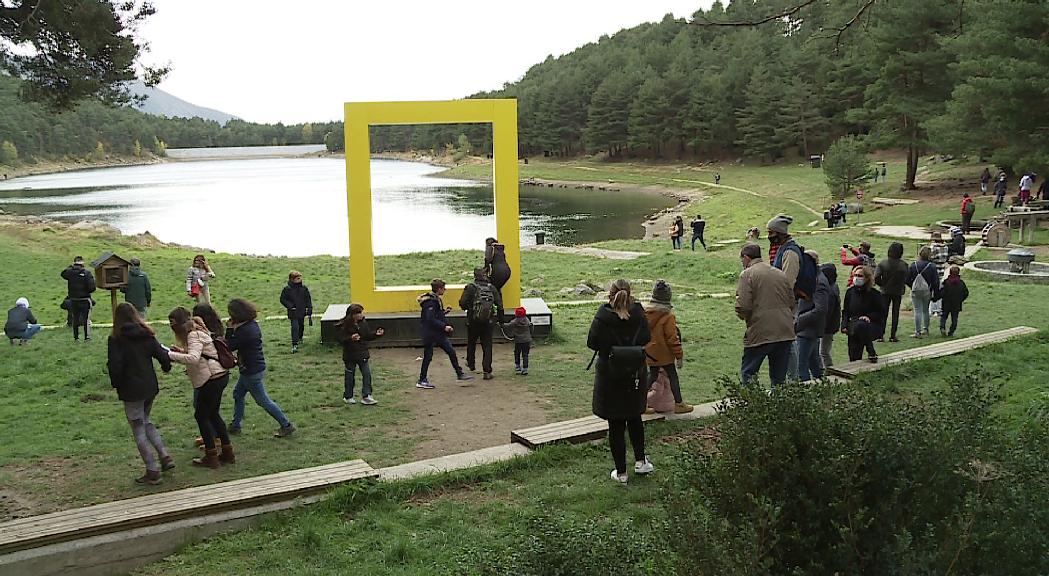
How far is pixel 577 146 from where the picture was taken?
320 ft

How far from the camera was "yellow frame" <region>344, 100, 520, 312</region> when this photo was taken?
12445 mm

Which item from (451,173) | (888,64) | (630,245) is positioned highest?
(888,64)

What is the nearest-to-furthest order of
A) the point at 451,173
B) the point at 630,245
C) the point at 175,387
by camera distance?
the point at 175,387, the point at 451,173, the point at 630,245

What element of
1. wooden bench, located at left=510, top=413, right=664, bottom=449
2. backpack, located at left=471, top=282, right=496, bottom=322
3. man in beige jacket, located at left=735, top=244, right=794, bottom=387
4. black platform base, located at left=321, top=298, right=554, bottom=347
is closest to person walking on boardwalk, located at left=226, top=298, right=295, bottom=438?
wooden bench, located at left=510, top=413, right=664, bottom=449

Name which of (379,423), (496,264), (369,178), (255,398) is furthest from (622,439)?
(369,178)

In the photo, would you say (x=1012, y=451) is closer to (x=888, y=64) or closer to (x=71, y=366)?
(x=71, y=366)

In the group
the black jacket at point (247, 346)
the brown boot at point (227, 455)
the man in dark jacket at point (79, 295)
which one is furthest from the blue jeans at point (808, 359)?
the man in dark jacket at point (79, 295)

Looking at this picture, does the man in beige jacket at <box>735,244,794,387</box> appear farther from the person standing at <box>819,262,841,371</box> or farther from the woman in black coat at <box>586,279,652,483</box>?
the woman in black coat at <box>586,279,652,483</box>

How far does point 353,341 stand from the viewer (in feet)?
29.4

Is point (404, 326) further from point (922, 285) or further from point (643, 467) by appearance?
point (922, 285)

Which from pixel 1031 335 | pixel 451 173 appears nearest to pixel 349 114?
pixel 451 173

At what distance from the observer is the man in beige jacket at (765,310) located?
7.20 m

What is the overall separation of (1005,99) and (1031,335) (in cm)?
1622

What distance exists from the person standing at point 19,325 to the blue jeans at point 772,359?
11.0m
